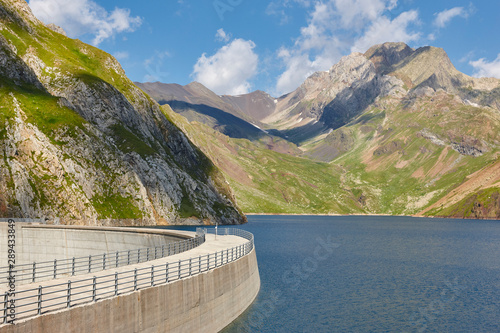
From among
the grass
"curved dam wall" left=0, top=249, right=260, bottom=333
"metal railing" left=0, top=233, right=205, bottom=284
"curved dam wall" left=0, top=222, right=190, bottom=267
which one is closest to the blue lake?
"curved dam wall" left=0, top=249, right=260, bottom=333

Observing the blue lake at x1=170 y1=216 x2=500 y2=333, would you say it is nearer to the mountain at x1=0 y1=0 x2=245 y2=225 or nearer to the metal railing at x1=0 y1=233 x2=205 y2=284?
the metal railing at x1=0 y1=233 x2=205 y2=284

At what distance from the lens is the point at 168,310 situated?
27797 millimetres

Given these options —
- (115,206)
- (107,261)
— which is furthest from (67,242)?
(115,206)

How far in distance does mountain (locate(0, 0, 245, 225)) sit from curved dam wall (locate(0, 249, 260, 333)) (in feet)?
291

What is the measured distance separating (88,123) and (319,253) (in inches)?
4055

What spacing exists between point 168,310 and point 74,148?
12402cm

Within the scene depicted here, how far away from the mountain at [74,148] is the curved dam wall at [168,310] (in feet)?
291

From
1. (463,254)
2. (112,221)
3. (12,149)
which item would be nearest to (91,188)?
(112,221)

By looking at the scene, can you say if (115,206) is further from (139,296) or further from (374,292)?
(139,296)

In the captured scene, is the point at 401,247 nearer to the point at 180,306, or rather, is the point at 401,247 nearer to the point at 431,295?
the point at 431,295

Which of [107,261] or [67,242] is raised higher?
[67,242]

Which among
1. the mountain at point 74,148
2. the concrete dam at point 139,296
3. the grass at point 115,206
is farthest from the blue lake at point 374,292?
the mountain at point 74,148

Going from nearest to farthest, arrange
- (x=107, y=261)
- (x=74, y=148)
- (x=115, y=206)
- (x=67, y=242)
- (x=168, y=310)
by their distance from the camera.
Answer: (x=168, y=310), (x=107, y=261), (x=67, y=242), (x=74, y=148), (x=115, y=206)

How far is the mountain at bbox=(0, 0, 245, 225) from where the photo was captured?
11756 cm
